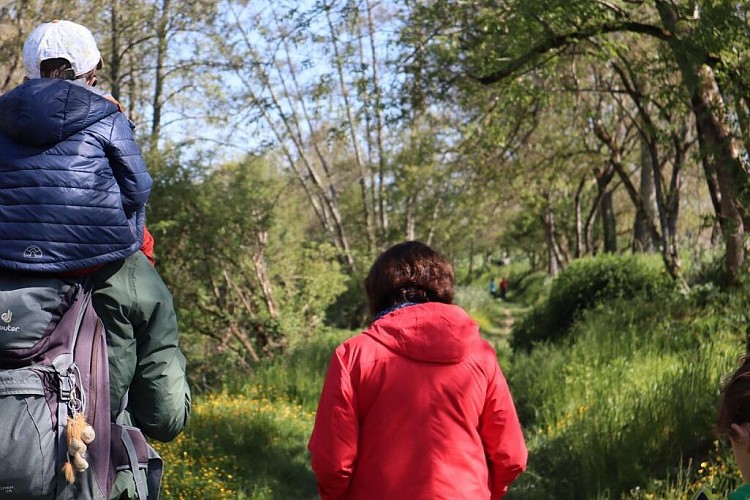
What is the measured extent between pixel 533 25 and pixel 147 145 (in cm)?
774

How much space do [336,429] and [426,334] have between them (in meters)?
0.44

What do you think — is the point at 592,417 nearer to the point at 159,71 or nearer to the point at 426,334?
the point at 426,334

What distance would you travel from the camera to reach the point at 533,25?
29.4 feet

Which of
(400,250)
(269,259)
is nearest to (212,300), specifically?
(269,259)

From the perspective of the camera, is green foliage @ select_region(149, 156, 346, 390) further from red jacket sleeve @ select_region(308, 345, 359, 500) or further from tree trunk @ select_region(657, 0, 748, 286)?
red jacket sleeve @ select_region(308, 345, 359, 500)

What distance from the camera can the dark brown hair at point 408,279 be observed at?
277cm

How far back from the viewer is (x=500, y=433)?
106 inches

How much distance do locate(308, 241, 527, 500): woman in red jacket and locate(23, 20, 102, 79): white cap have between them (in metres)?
1.24

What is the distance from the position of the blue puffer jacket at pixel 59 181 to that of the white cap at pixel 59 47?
17cm

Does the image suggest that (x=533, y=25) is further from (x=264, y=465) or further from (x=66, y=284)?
(x=66, y=284)

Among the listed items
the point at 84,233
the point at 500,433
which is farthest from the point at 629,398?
the point at 84,233

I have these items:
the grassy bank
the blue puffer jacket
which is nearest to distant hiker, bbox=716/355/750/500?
the blue puffer jacket

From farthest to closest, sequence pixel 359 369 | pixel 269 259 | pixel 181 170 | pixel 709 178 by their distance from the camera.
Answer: pixel 269 259, pixel 181 170, pixel 709 178, pixel 359 369

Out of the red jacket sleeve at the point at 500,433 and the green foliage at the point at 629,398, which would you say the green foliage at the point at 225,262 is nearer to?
the green foliage at the point at 629,398
